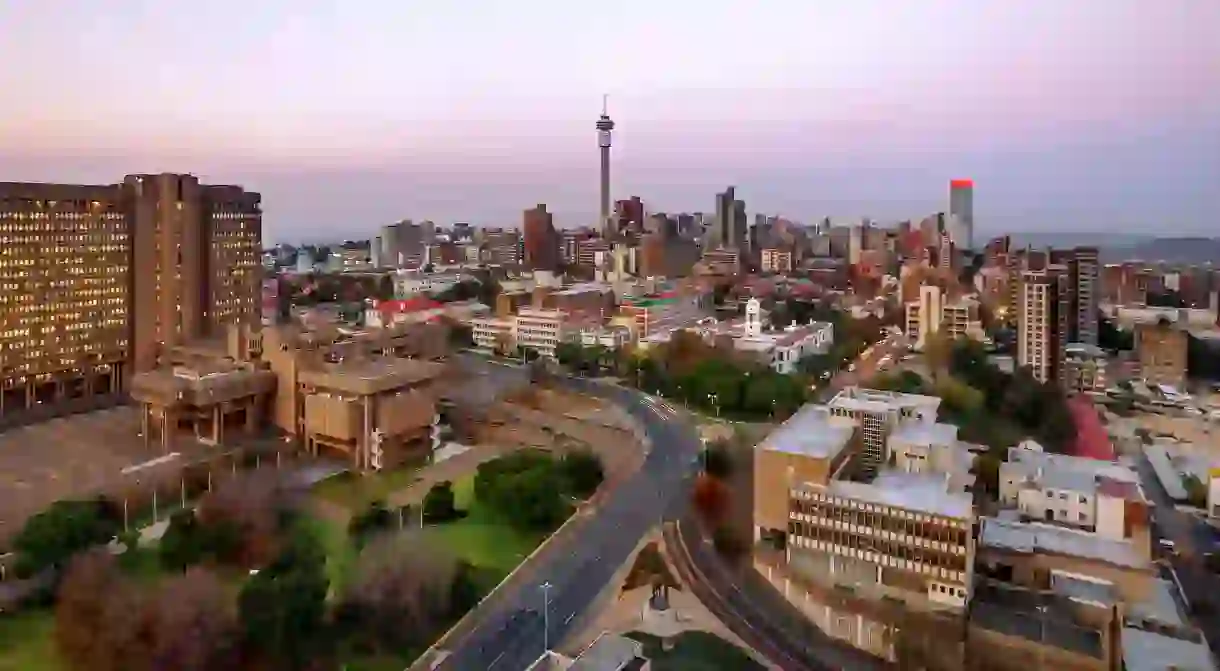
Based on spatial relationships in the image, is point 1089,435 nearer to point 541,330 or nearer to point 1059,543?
point 1059,543

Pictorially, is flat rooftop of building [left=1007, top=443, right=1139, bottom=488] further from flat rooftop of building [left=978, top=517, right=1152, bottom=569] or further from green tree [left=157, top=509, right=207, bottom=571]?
green tree [left=157, top=509, right=207, bottom=571]

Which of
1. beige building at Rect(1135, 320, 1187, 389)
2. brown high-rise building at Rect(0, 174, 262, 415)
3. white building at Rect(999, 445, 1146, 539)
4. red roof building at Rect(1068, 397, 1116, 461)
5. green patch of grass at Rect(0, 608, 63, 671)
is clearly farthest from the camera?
beige building at Rect(1135, 320, 1187, 389)

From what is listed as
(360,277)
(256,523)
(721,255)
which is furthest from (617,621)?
(721,255)

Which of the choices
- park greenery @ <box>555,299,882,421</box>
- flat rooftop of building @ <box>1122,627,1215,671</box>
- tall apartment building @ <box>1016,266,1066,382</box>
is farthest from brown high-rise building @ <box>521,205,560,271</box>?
flat rooftop of building @ <box>1122,627,1215,671</box>

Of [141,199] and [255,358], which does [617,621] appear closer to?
[255,358]

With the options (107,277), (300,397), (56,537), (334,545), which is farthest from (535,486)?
(107,277)

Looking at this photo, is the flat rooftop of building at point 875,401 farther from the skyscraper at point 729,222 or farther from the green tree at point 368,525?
the skyscraper at point 729,222
